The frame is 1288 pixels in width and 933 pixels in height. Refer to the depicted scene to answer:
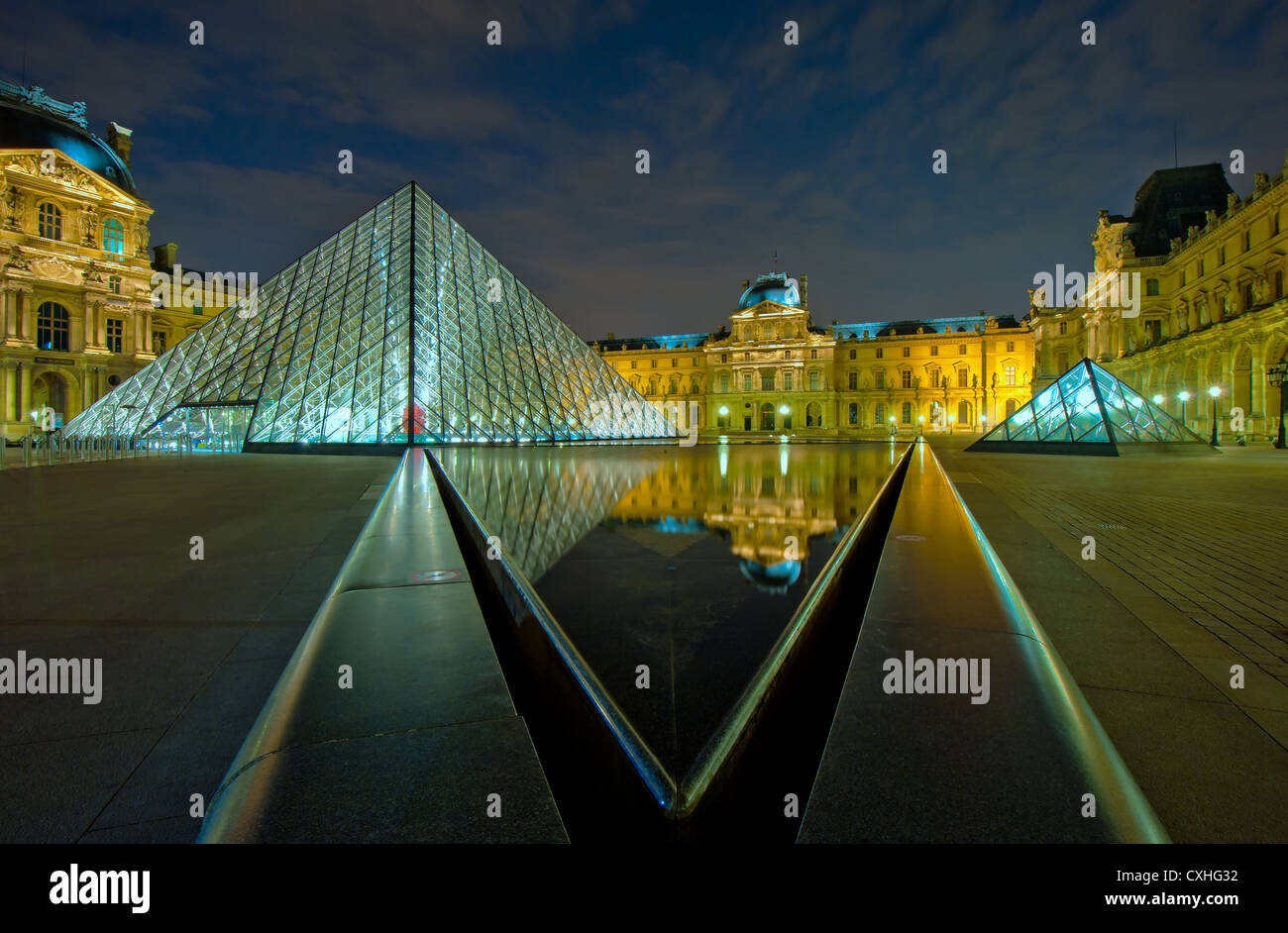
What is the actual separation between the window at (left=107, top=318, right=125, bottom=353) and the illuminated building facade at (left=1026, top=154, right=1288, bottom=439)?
55679 mm

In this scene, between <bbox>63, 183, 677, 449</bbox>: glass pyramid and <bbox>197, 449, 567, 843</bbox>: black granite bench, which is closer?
<bbox>197, 449, 567, 843</bbox>: black granite bench

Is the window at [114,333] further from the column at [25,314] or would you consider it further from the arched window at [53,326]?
the column at [25,314]

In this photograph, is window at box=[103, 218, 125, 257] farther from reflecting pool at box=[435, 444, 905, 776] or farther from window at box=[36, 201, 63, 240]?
reflecting pool at box=[435, 444, 905, 776]

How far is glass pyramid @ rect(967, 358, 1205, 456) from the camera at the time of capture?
62.7 feet

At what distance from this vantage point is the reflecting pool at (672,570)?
6.91ft

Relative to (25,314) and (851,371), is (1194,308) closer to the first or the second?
(851,371)

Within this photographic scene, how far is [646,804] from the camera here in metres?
1.23

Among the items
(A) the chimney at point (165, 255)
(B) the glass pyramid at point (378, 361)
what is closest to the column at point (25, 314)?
(B) the glass pyramid at point (378, 361)

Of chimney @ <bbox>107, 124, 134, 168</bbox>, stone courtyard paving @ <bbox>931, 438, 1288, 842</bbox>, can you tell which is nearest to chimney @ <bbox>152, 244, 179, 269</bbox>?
chimney @ <bbox>107, 124, 134, 168</bbox>
